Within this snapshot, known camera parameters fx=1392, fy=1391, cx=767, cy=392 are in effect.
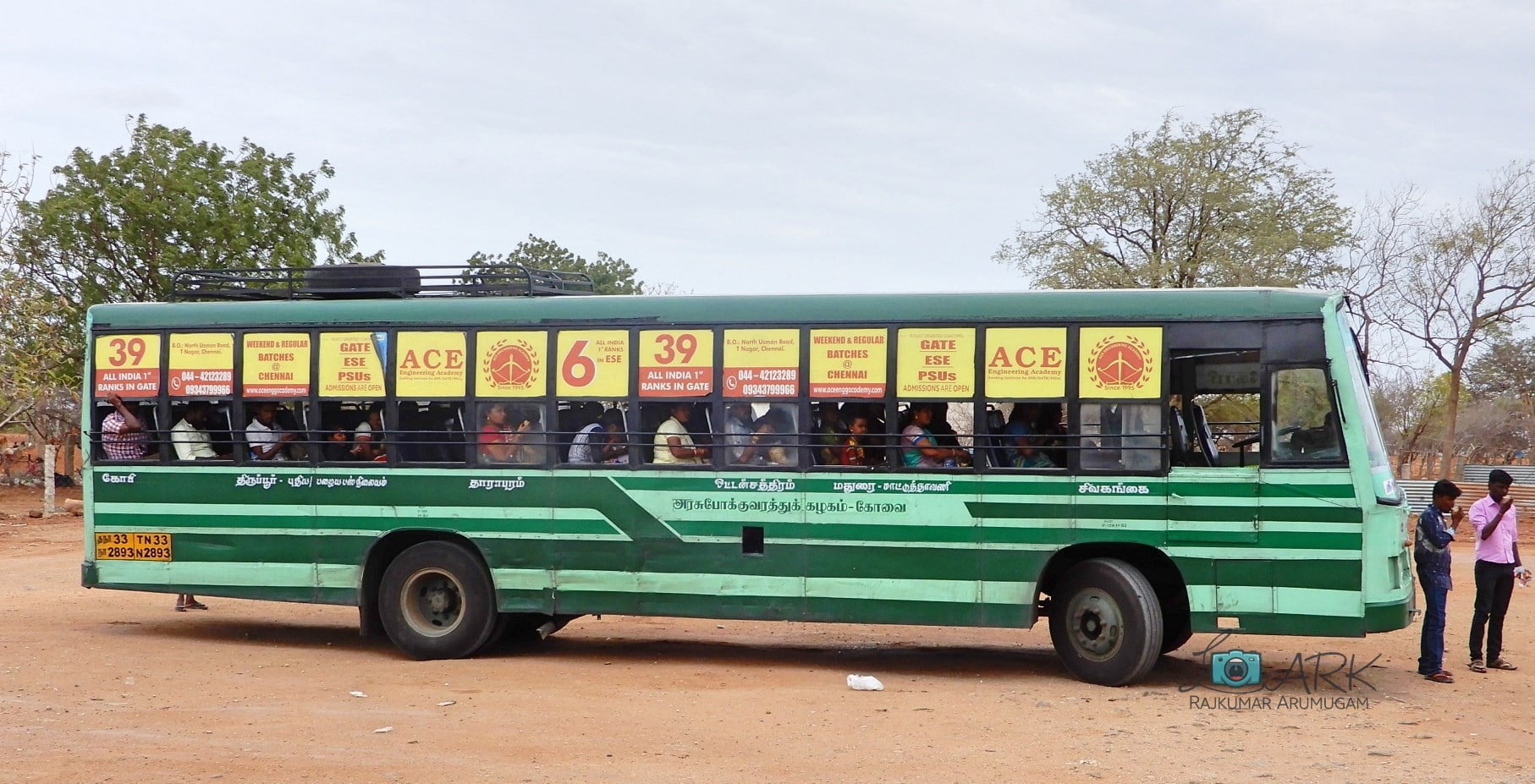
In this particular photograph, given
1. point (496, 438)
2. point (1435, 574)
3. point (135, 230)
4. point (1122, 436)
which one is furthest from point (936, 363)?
point (135, 230)

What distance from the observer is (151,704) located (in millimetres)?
9242

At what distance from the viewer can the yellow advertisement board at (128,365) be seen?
12102 mm

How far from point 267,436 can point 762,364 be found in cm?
436

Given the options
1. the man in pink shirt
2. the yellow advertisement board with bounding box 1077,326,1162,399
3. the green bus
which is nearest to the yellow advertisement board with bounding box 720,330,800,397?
the green bus

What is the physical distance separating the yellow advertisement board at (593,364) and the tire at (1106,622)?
379cm

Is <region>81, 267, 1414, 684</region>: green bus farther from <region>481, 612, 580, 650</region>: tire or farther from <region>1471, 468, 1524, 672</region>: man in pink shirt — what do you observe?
<region>1471, 468, 1524, 672</region>: man in pink shirt

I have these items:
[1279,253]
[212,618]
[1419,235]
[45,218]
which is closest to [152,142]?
[45,218]

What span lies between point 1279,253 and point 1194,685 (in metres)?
21.6

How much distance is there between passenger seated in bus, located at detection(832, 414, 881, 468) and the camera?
1063 cm

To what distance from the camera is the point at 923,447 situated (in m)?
10.5

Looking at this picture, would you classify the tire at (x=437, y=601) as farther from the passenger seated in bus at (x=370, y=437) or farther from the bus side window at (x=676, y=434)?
the bus side window at (x=676, y=434)

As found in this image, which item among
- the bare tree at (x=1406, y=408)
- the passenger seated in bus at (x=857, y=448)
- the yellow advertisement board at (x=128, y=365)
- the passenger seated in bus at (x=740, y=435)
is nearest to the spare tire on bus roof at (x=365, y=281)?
the yellow advertisement board at (x=128, y=365)

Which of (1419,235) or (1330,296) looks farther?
(1419,235)

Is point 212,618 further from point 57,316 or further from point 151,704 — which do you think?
point 57,316
